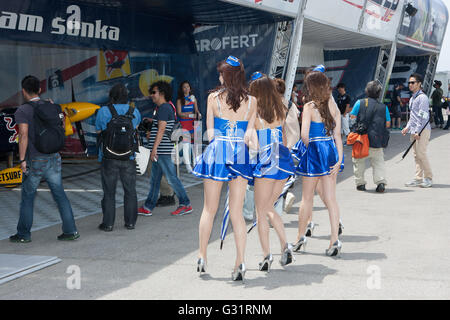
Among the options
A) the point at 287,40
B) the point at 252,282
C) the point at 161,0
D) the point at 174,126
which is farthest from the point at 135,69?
the point at 252,282

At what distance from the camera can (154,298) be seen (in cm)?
440

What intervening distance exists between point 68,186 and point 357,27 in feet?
32.9

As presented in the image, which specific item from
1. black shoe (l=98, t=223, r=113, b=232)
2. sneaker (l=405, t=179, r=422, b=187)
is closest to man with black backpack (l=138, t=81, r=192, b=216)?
black shoe (l=98, t=223, r=113, b=232)

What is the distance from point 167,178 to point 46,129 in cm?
201

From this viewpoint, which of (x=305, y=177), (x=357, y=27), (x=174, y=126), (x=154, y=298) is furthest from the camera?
(x=357, y=27)

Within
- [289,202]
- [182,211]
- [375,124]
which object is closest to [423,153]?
[375,124]

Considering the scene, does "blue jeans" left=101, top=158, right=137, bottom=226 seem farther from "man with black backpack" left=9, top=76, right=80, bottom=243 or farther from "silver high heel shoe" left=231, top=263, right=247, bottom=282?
"silver high heel shoe" left=231, top=263, right=247, bottom=282

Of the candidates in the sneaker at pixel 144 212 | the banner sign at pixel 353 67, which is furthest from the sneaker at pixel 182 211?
the banner sign at pixel 353 67

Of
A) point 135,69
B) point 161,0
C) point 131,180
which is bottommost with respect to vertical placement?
point 131,180

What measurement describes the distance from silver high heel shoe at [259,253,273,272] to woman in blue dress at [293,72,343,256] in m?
0.84

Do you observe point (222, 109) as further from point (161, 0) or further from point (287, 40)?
point (287, 40)

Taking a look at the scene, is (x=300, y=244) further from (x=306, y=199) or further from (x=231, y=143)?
(x=231, y=143)

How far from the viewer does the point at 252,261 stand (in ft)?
17.9
